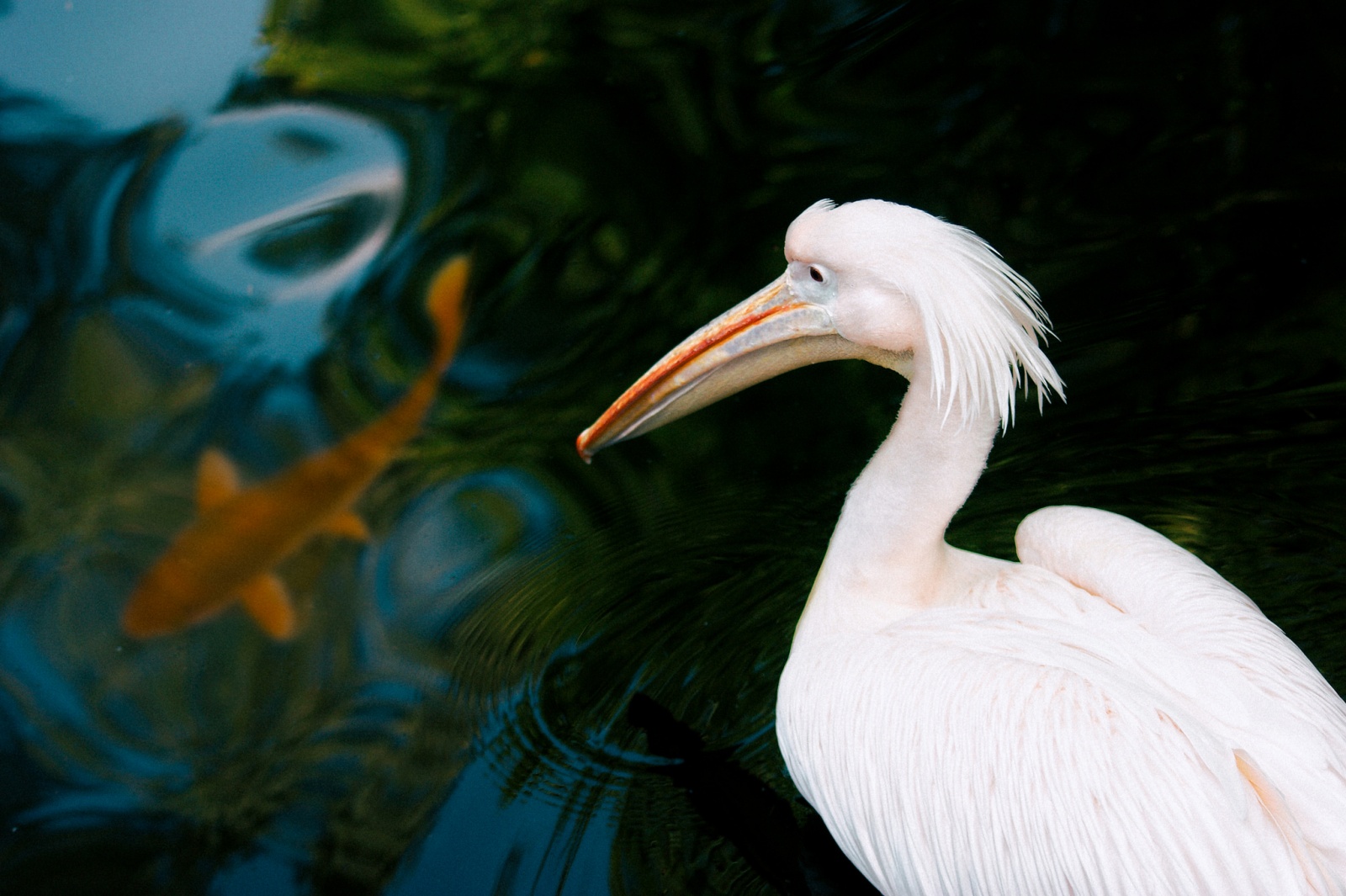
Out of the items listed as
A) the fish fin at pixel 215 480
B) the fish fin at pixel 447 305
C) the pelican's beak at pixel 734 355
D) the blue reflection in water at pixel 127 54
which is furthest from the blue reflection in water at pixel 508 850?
the blue reflection in water at pixel 127 54

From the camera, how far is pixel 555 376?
3637 mm

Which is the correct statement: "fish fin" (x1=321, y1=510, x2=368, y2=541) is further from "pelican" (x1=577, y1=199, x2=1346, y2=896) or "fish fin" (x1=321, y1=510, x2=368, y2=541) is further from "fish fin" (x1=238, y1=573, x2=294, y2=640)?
"pelican" (x1=577, y1=199, x2=1346, y2=896)

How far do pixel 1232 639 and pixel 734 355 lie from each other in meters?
1.03

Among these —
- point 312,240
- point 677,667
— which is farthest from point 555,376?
point 677,667

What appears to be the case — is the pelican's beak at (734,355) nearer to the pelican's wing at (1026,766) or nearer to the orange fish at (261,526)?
the pelican's wing at (1026,766)

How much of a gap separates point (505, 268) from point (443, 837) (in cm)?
189

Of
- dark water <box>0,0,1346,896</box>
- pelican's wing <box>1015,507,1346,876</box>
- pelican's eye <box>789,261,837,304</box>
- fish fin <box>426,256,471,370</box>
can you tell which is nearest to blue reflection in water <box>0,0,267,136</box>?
dark water <box>0,0,1346,896</box>

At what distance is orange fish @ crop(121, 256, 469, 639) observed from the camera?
3180mm

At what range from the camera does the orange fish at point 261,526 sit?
3.18 metres

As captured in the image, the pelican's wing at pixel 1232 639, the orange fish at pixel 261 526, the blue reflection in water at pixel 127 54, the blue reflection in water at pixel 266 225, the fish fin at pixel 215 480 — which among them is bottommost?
the pelican's wing at pixel 1232 639

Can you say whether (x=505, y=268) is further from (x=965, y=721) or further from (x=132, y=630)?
(x=965, y=721)

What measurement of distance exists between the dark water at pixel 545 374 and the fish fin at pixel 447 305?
5 centimetres

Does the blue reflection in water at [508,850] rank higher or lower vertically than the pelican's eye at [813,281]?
lower

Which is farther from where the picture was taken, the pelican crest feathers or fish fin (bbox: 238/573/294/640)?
fish fin (bbox: 238/573/294/640)
